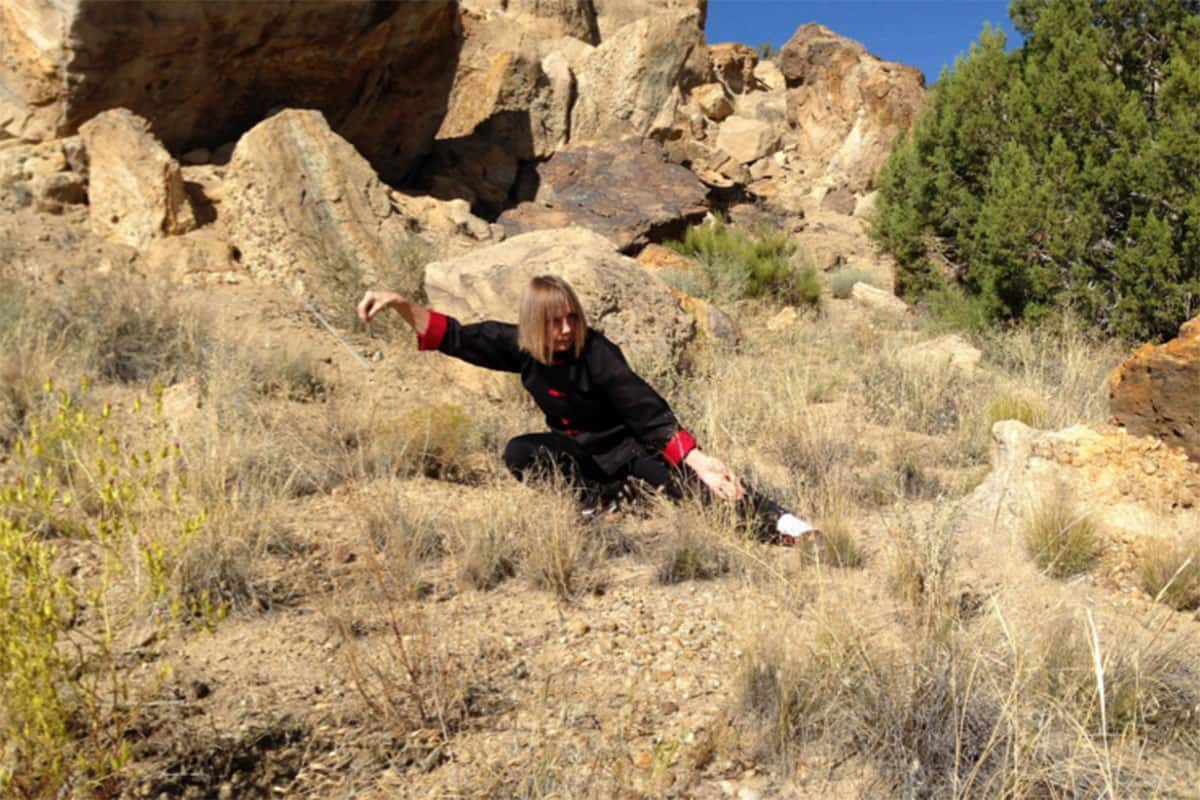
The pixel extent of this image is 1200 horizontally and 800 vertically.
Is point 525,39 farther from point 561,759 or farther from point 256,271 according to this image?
point 561,759

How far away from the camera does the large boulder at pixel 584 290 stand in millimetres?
6387

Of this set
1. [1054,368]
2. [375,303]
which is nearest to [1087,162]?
[1054,368]

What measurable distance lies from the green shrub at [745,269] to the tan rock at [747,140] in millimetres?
9471

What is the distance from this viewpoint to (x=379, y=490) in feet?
13.4

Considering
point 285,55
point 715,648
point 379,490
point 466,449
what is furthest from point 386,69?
point 715,648

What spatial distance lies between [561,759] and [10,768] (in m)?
1.16

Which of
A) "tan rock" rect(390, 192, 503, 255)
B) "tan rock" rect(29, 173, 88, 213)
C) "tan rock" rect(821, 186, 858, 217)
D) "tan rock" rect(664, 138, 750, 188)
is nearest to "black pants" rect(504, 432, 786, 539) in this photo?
"tan rock" rect(390, 192, 503, 255)

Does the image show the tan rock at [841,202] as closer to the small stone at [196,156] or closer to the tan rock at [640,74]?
the tan rock at [640,74]

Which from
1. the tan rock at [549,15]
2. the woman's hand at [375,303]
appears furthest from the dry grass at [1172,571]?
the tan rock at [549,15]

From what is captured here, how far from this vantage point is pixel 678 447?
3.77 meters

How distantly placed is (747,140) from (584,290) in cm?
1588

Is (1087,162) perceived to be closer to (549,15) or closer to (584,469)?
(584,469)

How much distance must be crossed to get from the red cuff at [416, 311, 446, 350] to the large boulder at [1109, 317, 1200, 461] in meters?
2.82

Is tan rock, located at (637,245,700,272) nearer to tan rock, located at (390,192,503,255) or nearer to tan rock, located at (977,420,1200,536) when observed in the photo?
tan rock, located at (390,192,503,255)
